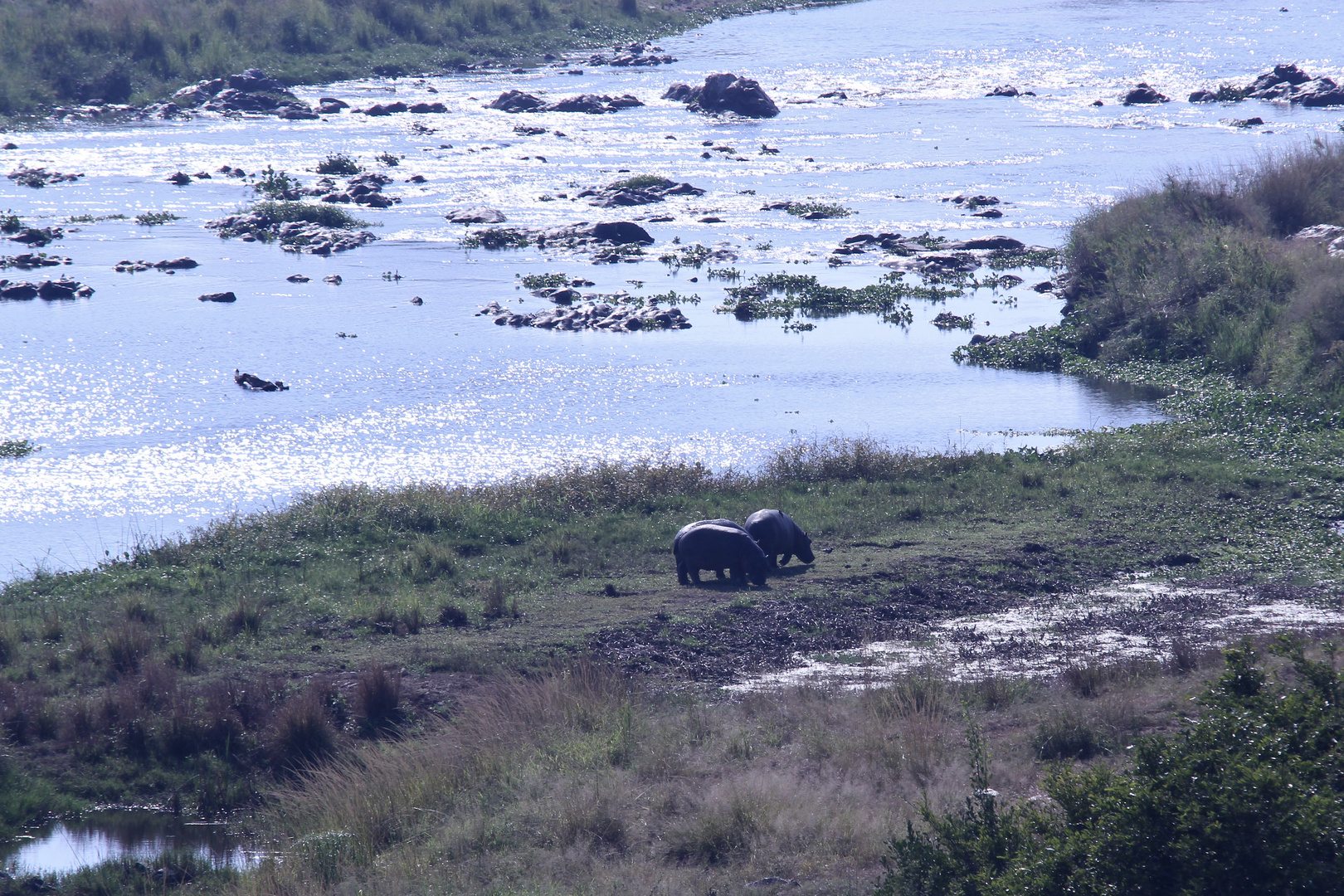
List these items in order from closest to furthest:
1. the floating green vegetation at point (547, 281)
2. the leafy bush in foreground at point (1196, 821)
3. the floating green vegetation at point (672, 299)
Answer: the leafy bush in foreground at point (1196, 821) < the floating green vegetation at point (672, 299) < the floating green vegetation at point (547, 281)

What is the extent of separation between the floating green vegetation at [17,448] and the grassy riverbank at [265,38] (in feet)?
180

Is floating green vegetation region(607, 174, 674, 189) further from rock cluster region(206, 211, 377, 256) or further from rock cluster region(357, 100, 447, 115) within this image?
rock cluster region(357, 100, 447, 115)

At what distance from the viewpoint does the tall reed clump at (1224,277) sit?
94.2 feet

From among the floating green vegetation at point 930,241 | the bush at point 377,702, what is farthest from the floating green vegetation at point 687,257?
the bush at point 377,702

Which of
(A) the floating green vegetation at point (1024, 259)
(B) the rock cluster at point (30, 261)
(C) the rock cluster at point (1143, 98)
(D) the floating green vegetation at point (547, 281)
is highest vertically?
(C) the rock cluster at point (1143, 98)

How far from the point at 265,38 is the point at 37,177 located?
28.4 metres

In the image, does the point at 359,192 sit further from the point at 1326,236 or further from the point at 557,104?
the point at 1326,236

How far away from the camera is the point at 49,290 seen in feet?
156

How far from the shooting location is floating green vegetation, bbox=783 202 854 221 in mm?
59781

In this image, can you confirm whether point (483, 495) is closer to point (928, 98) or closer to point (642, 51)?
point (928, 98)

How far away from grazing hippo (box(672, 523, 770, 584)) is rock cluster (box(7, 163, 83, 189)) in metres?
59.2

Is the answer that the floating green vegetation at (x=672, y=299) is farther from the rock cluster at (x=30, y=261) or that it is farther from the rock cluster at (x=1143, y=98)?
the rock cluster at (x=1143, y=98)

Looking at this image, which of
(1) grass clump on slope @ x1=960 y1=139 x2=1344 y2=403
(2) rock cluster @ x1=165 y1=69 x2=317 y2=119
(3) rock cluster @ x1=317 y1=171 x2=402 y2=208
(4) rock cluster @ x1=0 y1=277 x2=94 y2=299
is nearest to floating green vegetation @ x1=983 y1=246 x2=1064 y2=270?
(1) grass clump on slope @ x1=960 y1=139 x2=1344 y2=403

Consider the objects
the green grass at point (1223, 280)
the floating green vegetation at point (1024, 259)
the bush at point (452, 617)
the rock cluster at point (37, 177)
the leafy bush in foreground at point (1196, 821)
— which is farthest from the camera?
the rock cluster at point (37, 177)
